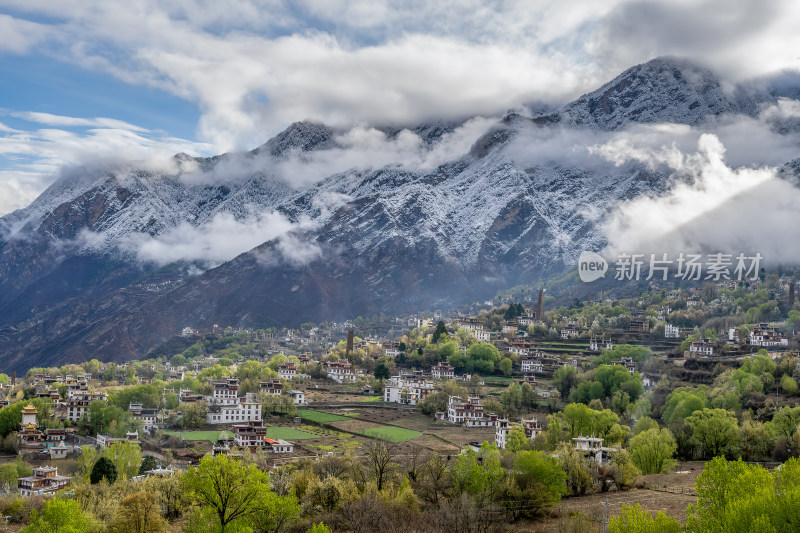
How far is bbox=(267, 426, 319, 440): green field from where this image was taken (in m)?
55.4

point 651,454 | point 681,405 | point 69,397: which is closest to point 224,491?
point 651,454

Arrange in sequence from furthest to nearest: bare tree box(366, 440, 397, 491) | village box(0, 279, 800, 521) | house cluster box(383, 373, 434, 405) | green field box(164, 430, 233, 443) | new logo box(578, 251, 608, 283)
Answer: new logo box(578, 251, 608, 283), house cluster box(383, 373, 434, 405), green field box(164, 430, 233, 443), village box(0, 279, 800, 521), bare tree box(366, 440, 397, 491)

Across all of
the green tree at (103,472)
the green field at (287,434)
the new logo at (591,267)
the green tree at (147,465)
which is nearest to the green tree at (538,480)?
the green tree at (103,472)

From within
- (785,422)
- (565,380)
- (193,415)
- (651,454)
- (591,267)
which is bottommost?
(193,415)

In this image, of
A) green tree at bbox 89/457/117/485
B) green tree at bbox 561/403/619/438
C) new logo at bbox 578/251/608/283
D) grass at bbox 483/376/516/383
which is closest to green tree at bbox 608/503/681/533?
green tree at bbox 561/403/619/438

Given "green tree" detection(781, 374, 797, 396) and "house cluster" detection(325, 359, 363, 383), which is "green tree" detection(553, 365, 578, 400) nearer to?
"green tree" detection(781, 374, 797, 396)

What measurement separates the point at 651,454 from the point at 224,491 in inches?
966

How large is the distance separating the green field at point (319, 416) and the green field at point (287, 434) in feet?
11.5

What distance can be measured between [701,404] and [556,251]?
122 meters

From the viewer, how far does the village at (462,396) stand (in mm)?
46281

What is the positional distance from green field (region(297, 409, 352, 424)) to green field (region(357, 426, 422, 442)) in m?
5.35

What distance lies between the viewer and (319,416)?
64.5 meters

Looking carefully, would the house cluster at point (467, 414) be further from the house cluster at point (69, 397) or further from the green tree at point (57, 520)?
the green tree at point (57, 520)

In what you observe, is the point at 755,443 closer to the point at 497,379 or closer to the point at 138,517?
the point at 138,517
